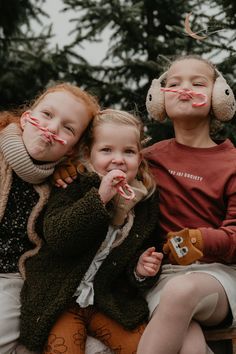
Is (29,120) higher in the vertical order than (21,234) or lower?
higher

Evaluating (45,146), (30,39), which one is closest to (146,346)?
(45,146)

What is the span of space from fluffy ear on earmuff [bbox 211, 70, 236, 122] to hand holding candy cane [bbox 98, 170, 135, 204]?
2.24 ft

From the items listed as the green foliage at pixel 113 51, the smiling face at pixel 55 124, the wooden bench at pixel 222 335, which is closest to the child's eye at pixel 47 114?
the smiling face at pixel 55 124

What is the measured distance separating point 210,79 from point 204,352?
139 cm

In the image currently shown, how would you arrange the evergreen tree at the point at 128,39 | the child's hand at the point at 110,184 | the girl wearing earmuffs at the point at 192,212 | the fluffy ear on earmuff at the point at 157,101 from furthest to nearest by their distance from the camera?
the evergreen tree at the point at 128,39 < the fluffy ear on earmuff at the point at 157,101 < the child's hand at the point at 110,184 < the girl wearing earmuffs at the point at 192,212

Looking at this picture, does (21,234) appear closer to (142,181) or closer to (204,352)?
(142,181)

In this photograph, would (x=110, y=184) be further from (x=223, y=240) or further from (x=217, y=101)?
(x=217, y=101)

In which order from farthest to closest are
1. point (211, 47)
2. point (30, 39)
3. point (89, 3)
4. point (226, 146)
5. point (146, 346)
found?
point (30, 39), point (89, 3), point (211, 47), point (226, 146), point (146, 346)

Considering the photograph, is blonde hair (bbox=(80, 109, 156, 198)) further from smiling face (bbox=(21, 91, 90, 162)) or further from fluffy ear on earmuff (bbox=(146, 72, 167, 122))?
fluffy ear on earmuff (bbox=(146, 72, 167, 122))

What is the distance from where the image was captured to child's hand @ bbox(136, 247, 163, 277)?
2215 millimetres

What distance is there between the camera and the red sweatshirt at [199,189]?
2.43 meters

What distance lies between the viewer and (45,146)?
235 cm

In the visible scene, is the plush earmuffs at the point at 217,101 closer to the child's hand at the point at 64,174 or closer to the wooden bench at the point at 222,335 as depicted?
the child's hand at the point at 64,174

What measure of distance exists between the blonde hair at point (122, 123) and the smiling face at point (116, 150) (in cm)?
3
